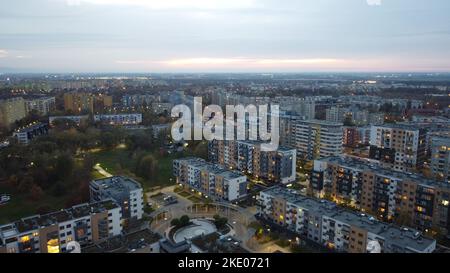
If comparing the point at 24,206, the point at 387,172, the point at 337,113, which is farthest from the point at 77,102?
the point at 387,172

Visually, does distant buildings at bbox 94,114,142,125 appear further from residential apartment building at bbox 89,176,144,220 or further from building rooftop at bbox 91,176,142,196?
residential apartment building at bbox 89,176,144,220

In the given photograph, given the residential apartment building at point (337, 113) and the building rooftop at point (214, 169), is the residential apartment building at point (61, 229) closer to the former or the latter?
the building rooftop at point (214, 169)

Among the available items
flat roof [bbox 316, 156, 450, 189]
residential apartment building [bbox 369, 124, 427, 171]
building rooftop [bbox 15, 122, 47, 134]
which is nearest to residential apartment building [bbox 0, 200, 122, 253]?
flat roof [bbox 316, 156, 450, 189]

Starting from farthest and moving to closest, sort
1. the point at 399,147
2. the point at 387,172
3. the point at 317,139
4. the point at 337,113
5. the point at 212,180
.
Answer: the point at 337,113 < the point at 317,139 < the point at 399,147 < the point at 212,180 < the point at 387,172

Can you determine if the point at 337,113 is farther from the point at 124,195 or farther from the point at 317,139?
the point at 124,195
